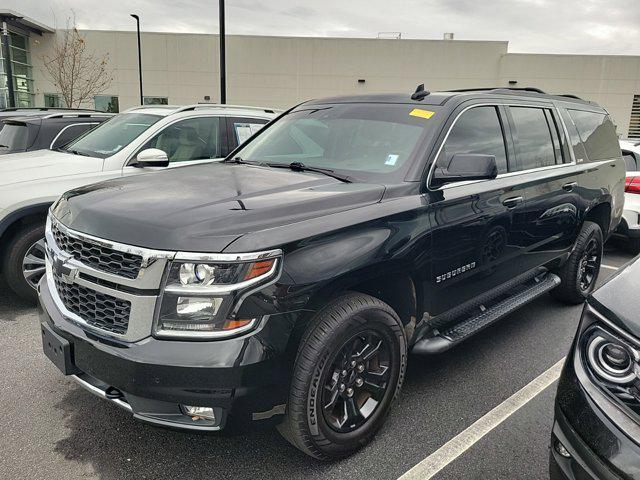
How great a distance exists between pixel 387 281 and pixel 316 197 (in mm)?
614

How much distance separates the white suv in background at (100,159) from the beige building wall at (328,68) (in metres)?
31.5

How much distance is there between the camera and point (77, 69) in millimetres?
28109

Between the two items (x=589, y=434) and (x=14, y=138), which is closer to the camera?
(x=589, y=434)

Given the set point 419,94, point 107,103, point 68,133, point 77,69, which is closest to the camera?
point 419,94

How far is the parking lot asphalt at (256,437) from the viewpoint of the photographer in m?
2.49

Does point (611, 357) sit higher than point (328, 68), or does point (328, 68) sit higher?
point (328, 68)

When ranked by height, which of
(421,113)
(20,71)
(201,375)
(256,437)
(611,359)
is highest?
(20,71)

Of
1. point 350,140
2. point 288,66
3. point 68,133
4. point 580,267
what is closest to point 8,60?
point 68,133

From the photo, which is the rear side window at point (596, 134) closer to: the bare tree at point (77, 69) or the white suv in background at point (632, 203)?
the white suv in background at point (632, 203)

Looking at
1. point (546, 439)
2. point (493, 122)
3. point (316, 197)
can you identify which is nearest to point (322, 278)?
point (316, 197)

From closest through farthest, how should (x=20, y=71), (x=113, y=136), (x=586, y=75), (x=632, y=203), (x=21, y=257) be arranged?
(x=21, y=257) < (x=113, y=136) < (x=632, y=203) < (x=20, y=71) < (x=586, y=75)

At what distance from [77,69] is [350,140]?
97.9ft

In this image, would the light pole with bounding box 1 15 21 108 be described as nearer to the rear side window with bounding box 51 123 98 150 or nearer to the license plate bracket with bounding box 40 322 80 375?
the rear side window with bounding box 51 123 98 150

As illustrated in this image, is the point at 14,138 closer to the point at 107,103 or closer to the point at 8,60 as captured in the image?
the point at 8,60
